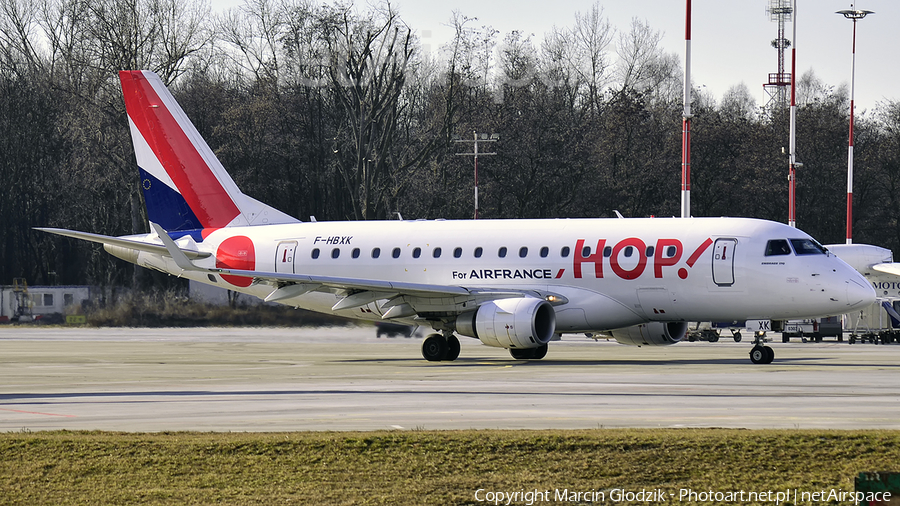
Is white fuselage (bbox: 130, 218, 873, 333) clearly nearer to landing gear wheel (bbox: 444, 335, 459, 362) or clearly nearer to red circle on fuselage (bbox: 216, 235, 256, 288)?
red circle on fuselage (bbox: 216, 235, 256, 288)

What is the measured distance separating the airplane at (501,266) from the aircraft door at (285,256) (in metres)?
0.04

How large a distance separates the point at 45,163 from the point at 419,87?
2619cm

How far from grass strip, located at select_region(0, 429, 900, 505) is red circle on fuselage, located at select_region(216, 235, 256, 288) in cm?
2273

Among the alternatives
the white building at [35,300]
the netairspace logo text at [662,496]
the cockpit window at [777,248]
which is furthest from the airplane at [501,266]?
the white building at [35,300]

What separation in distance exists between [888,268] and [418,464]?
40.5m

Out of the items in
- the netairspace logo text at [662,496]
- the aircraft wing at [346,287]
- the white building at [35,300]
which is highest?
the aircraft wing at [346,287]

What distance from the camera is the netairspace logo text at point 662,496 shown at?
392 inches

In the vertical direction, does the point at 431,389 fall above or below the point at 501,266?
below

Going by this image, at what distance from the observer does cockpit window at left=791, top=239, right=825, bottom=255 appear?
28641mm

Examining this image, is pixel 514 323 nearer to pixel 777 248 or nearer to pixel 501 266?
pixel 501 266

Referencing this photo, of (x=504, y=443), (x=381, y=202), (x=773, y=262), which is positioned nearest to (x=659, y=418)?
(x=504, y=443)

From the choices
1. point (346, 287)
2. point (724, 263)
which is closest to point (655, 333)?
point (724, 263)

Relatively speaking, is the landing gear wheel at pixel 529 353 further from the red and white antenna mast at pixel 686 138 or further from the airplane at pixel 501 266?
the red and white antenna mast at pixel 686 138

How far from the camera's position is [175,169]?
37.1 metres
